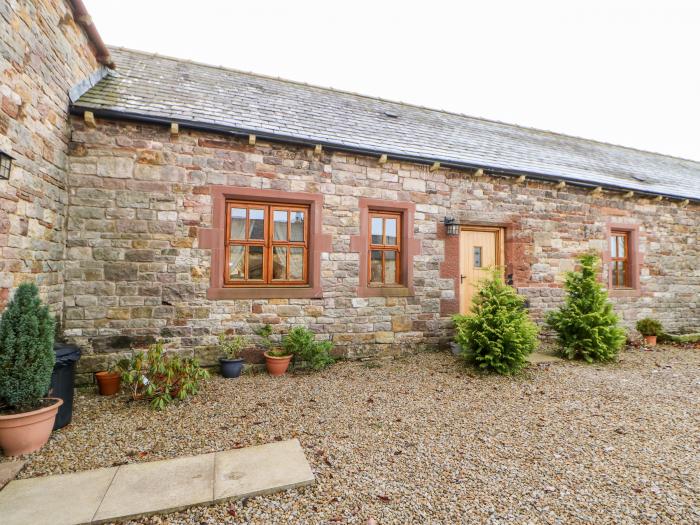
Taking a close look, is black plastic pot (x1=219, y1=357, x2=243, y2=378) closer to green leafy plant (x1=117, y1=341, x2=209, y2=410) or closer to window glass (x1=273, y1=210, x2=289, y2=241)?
green leafy plant (x1=117, y1=341, x2=209, y2=410)

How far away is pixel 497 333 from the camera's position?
517cm

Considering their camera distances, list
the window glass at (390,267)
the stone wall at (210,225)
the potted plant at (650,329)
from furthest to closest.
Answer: the potted plant at (650,329), the window glass at (390,267), the stone wall at (210,225)

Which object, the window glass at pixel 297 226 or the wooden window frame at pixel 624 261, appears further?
the wooden window frame at pixel 624 261

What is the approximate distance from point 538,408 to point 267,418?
10.0 feet

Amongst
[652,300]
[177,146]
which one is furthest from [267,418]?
[652,300]

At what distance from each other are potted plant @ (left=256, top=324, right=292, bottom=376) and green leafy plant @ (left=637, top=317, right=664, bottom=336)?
26.0 feet

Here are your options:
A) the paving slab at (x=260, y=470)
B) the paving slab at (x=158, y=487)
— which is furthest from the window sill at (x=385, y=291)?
the paving slab at (x=158, y=487)

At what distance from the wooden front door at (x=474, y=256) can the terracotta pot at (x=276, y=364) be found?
360cm

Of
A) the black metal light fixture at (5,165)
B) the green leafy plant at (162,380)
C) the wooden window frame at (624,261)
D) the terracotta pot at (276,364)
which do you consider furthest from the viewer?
the wooden window frame at (624,261)

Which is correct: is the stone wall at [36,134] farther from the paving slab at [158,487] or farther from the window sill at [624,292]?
the window sill at [624,292]

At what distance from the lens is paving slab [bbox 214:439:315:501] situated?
94.3 inches

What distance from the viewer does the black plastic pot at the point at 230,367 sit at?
16.4ft

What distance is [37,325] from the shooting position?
3.07 m

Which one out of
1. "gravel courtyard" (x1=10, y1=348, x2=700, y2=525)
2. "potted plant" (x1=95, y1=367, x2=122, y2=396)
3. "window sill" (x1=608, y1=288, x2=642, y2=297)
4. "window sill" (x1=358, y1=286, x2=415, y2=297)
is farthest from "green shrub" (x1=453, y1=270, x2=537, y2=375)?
"potted plant" (x1=95, y1=367, x2=122, y2=396)
